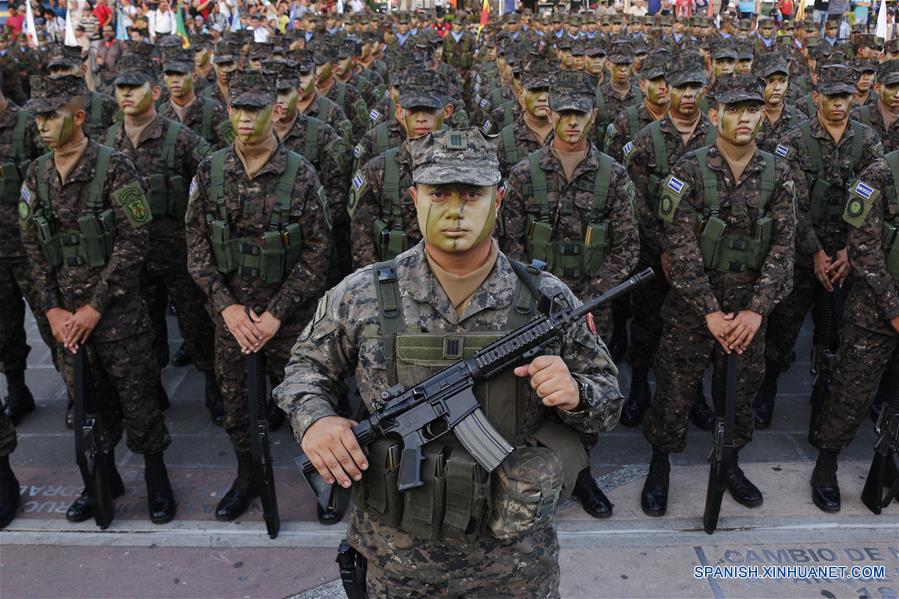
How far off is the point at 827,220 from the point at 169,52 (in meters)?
5.81

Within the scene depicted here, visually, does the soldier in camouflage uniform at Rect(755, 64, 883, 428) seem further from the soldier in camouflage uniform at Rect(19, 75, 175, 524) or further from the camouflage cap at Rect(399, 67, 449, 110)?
the soldier in camouflage uniform at Rect(19, 75, 175, 524)

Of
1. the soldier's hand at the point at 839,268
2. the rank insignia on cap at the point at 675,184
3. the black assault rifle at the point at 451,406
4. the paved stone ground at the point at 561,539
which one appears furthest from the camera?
A: the soldier's hand at the point at 839,268

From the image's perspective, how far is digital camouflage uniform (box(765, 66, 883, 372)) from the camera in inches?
230

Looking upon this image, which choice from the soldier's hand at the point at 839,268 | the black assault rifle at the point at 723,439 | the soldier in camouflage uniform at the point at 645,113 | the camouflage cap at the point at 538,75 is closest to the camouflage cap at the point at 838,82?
the soldier's hand at the point at 839,268

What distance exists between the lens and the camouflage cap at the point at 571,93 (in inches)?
182

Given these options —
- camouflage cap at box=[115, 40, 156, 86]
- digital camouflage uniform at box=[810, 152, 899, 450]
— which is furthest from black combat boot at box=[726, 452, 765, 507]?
camouflage cap at box=[115, 40, 156, 86]

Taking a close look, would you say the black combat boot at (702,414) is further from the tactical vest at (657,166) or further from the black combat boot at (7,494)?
Result: the black combat boot at (7,494)

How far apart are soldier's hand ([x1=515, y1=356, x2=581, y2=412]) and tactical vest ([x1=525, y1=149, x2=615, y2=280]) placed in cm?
243

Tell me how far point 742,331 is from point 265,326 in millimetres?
2677

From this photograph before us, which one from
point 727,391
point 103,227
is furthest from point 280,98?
point 727,391

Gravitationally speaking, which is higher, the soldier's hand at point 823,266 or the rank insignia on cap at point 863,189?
the rank insignia on cap at point 863,189

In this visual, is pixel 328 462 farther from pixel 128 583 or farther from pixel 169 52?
pixel 169 52

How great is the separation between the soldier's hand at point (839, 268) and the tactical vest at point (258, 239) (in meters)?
3.77

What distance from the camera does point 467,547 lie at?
2641 mm
